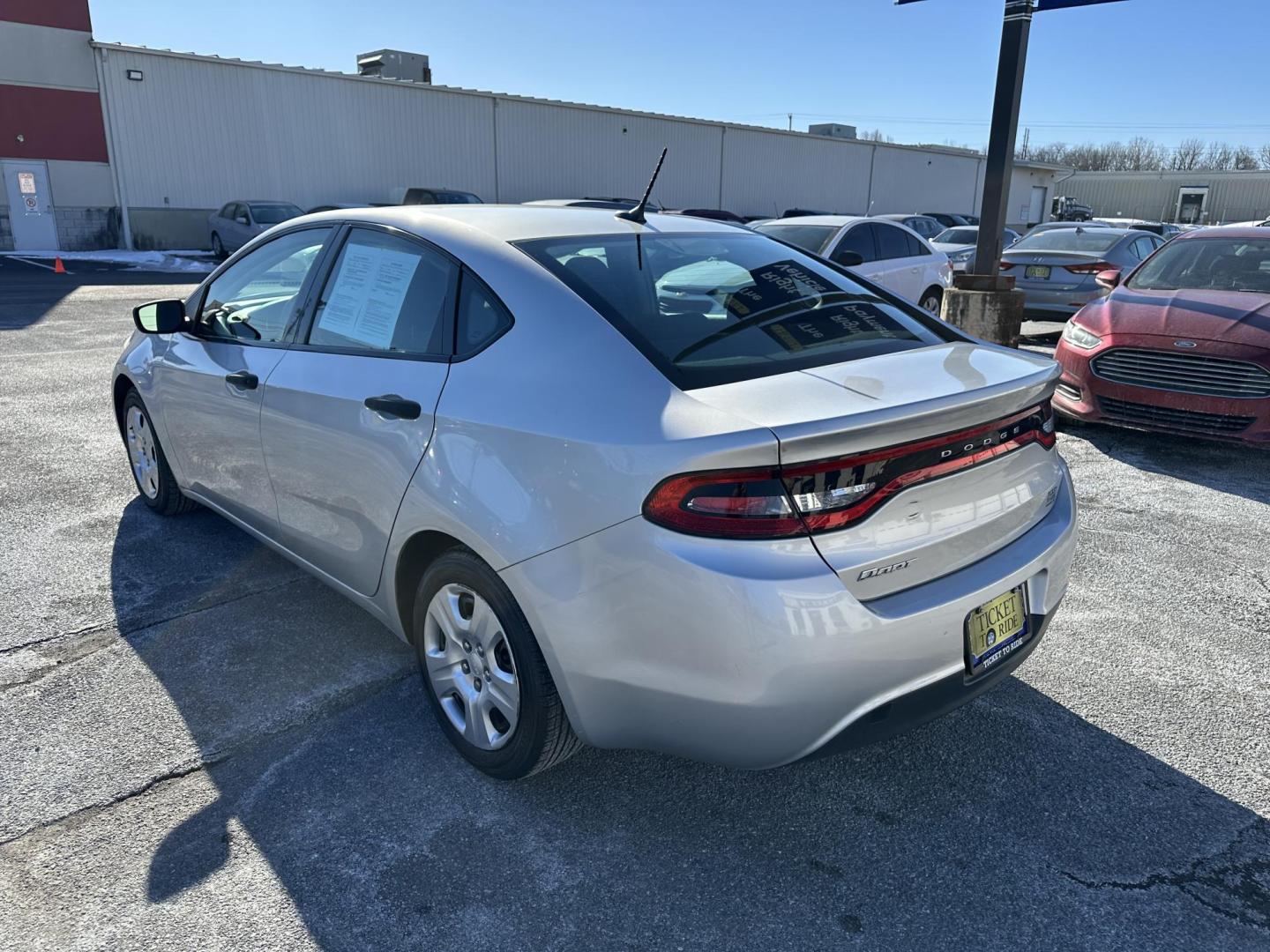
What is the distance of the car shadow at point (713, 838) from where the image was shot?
86.7 inches

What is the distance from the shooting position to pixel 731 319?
276 centimetres

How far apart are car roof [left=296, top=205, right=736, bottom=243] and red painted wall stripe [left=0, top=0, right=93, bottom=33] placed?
25790 millimetres

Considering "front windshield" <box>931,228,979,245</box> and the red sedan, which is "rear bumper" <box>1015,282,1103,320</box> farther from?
"front windshield" <box>931,228,979,245</box>

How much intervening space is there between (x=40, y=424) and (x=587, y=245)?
5625 mm

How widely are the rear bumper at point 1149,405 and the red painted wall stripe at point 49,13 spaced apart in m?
26.1

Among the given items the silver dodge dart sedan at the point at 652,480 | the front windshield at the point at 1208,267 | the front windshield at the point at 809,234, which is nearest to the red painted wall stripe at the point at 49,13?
the front windshield at the point at 809,234

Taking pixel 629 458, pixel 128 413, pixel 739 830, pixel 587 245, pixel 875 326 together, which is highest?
pixel 587 245

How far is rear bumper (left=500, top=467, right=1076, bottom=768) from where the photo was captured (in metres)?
2.03

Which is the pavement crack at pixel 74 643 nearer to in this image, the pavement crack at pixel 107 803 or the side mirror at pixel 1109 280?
the pavement crack at pixel 107 803

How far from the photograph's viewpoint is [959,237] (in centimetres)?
1927

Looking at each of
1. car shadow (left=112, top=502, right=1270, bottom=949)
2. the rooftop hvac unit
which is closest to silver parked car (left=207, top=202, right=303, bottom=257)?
the rooftop hvac unit

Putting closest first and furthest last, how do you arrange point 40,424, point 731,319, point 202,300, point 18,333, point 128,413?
point 731,319
point 202,300
point 128,413
point 40,424
point 18,333

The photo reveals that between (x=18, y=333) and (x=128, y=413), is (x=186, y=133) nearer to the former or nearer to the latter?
(x=18, y=333)

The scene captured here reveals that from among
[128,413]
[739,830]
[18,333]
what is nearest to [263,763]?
[739,830]
